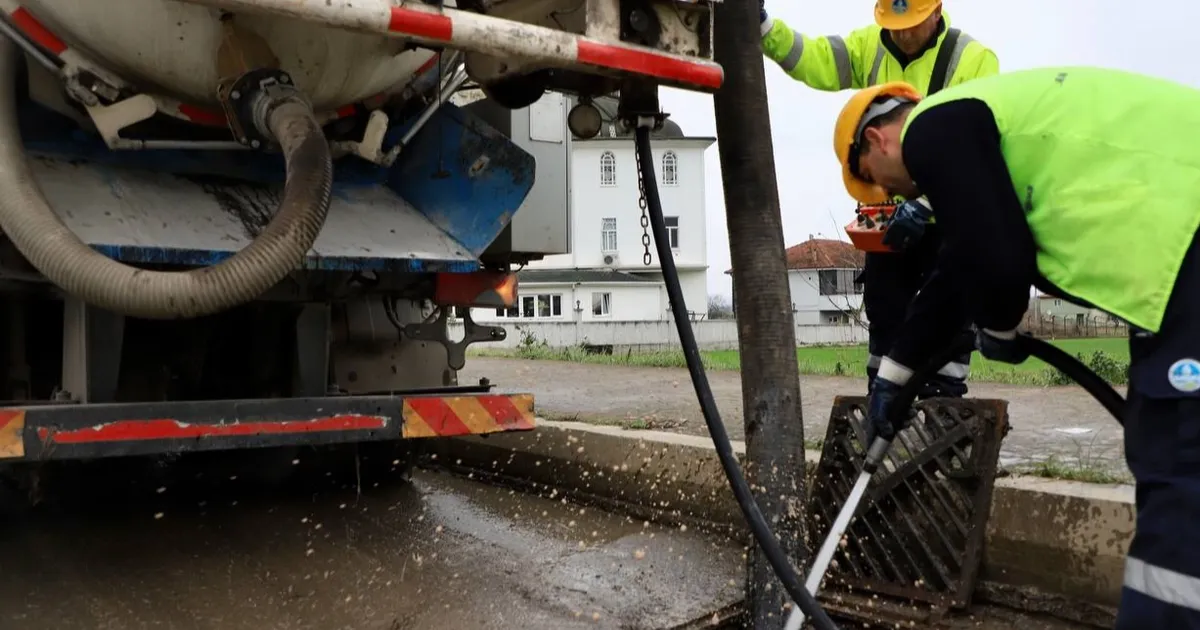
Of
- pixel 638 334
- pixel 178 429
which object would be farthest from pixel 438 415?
pixel 638 334

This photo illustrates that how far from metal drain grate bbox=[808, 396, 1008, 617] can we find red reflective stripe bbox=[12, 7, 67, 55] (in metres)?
2.70

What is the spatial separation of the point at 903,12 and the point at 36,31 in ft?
9.23

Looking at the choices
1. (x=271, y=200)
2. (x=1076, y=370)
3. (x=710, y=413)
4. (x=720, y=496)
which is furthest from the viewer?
(x=720, y=496)

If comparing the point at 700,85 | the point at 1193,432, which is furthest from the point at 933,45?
the point at 1193,432

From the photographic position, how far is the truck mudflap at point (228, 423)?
9.09 feet

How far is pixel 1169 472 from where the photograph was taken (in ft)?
4.99

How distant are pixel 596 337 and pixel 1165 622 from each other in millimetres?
21681

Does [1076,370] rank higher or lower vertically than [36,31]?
lower

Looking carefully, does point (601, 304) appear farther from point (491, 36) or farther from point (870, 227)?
point (491, 36)

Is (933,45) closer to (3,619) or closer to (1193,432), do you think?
(1193,432)

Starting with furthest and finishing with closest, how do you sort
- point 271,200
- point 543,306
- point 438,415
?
point 543,306, point 438,415, point 271,200

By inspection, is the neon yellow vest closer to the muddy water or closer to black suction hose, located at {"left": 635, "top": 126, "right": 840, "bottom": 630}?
black suction hose, located at {"left": 635, "top": 126, "right": 840, "bottom": 630}

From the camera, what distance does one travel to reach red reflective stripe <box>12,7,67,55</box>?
277cm

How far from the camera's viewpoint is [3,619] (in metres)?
2.88
